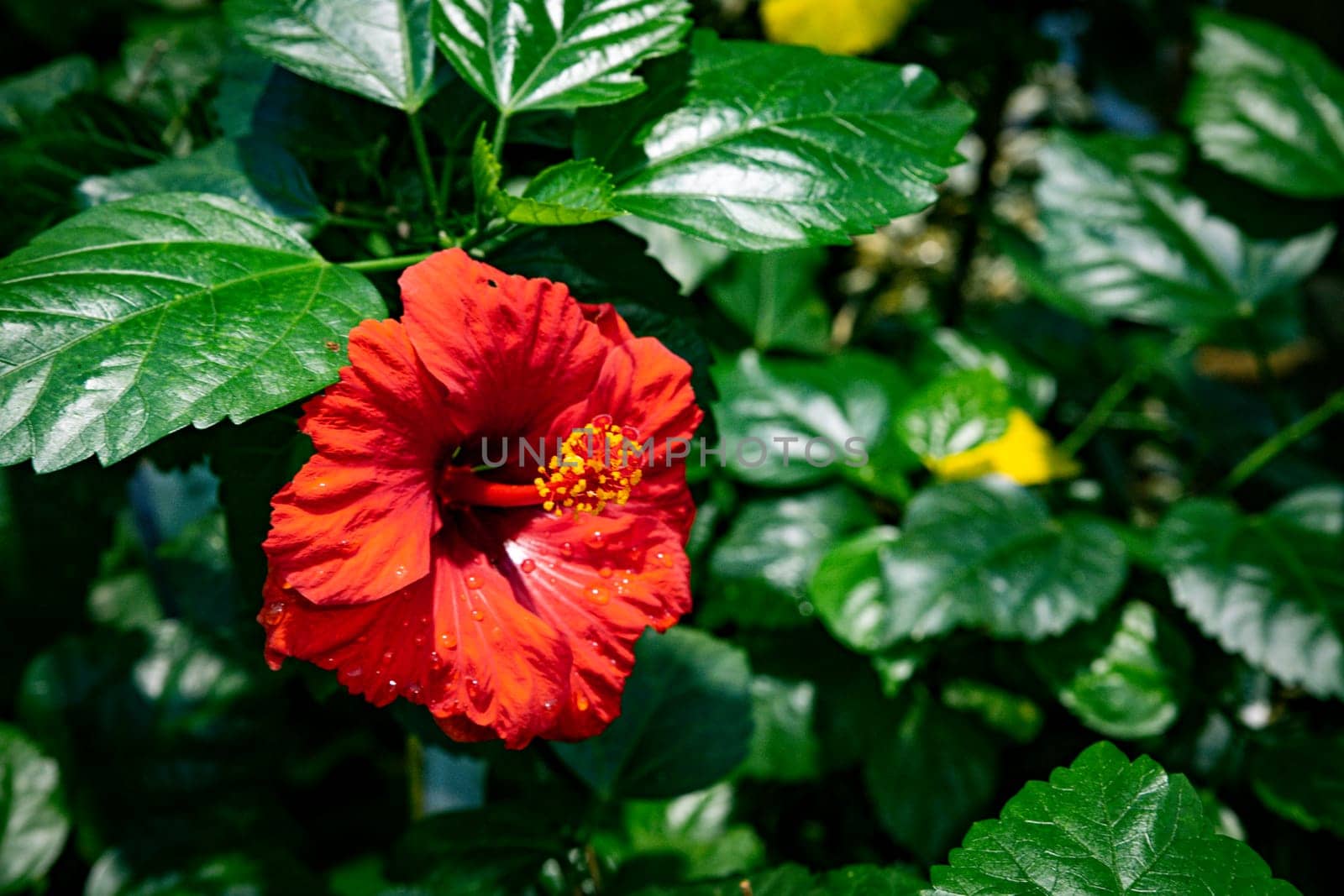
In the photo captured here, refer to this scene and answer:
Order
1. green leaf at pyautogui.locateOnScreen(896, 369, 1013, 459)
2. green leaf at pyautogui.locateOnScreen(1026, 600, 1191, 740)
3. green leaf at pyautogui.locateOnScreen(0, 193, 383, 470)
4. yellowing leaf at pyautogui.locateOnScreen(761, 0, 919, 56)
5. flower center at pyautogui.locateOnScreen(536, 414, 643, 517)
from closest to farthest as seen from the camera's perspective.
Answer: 1. green leaf at pyautogui.locateOnScreen(0, 193, 383, 470)
2. flower center at pyautogui.locateOnScreen(536, 414, 643, 517)
3. green leaf at pyautogui.locateOnScreen(1026, 600, 1191, 740)
4. green leaf at pyautogui.locateOnScreen(896, 369, 1013, 459)
5. yellowing leaf at pyautogui.locateOnScreen(761, 0, 919, 56)

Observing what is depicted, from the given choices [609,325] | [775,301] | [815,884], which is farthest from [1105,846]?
[775,301]

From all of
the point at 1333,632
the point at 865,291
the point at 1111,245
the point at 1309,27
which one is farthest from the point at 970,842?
the point at 1309,27

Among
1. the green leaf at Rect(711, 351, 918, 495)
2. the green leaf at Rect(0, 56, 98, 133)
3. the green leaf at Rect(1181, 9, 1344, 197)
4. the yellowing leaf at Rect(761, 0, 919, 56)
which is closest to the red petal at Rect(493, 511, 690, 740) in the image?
the green leaf at Rect(711, 351, 918, 495)

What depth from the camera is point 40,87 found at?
1.19 metres

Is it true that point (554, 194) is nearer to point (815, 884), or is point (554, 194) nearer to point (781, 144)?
point (781, 144)

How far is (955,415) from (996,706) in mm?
360

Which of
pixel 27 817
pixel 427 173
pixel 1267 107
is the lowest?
pixel 27 817

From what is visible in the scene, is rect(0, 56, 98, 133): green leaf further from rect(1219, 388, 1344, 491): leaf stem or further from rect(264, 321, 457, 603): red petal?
rect(1219, 388, 1344, 491): leaf stem

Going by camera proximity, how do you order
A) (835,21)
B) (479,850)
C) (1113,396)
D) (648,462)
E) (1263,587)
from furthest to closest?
(1113,396)
(835,21)
(1263,587)
(479,850)
(648,462)

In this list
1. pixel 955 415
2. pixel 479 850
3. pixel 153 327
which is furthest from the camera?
pixel 955 415

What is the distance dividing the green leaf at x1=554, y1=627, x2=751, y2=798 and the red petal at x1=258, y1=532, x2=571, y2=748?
397 mm

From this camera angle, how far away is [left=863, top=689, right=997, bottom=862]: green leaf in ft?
Result: 3.89

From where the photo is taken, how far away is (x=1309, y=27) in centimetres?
229

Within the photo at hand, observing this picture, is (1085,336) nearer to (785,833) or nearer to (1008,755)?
(1008,755)
